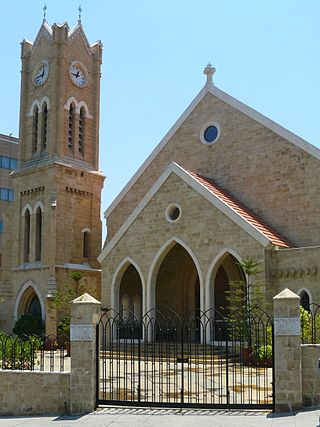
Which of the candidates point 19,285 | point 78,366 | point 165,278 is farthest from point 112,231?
point 78,366

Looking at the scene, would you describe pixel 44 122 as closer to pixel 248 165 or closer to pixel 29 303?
pixel 29 303

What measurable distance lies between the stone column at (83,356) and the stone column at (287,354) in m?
3.76

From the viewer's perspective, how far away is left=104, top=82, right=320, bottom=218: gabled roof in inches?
1033

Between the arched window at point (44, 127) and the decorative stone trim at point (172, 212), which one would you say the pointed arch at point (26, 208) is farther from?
the decorative stone trim at point (172, 212)

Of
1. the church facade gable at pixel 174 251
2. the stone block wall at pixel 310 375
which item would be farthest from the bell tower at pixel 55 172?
the stone block wall at pixel 310 375

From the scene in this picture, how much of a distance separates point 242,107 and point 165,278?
8.50 meters

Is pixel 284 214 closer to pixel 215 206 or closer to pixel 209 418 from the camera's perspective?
pixel 215 206

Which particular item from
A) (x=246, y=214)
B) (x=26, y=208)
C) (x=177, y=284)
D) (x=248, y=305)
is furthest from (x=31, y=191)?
(x=248, y=305)

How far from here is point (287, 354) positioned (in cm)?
1249

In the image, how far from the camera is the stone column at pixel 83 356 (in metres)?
13.0

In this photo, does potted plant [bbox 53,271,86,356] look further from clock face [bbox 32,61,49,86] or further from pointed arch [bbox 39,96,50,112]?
clock face [bbox 32,61,49,86]

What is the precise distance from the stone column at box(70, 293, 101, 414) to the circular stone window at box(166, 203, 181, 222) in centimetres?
1242

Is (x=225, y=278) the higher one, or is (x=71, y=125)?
(x=71, y=125)

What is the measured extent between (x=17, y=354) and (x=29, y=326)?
18639 millimetres
